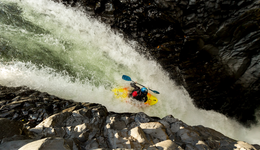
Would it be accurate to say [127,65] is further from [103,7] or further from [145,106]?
[103,7]

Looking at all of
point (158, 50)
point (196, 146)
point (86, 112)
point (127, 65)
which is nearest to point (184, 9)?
point (158, 50)

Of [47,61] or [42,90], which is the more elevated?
[47,61]

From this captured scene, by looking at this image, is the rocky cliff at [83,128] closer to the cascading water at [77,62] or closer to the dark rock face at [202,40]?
the cascading water at [77,62]

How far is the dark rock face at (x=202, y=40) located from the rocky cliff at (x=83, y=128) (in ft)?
8.31

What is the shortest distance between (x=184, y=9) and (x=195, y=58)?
1693mm

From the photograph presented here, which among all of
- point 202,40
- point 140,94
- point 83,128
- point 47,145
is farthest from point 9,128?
point 202,40

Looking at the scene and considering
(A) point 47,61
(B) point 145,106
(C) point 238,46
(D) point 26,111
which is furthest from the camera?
(B) point 145,106

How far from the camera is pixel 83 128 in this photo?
2377 millimetres

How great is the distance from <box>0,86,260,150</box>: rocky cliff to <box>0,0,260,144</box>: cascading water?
0.63 m

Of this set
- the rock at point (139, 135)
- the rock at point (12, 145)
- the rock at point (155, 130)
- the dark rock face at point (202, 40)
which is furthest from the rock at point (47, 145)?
the dark rock face at point (202, 40)

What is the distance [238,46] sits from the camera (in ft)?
13.9

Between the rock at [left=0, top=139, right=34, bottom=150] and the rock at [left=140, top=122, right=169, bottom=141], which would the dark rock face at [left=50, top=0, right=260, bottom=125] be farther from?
the rock at [left=0, top=139, right=34, bottom=150]

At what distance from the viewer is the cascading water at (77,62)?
3.68m

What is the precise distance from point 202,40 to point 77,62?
4.10 metres
